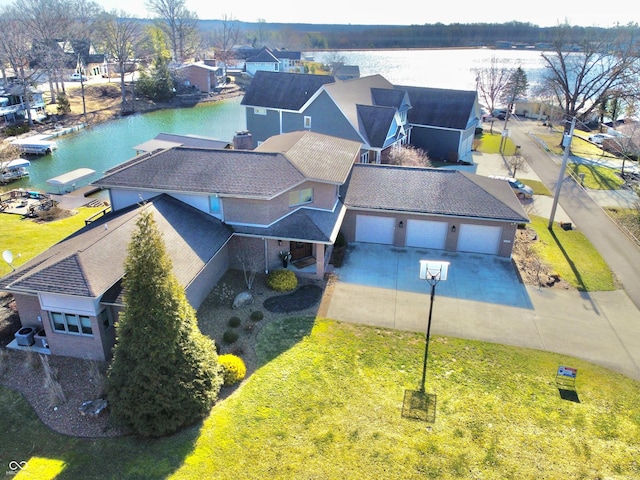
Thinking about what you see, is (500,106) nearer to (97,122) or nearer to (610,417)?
(97,122)

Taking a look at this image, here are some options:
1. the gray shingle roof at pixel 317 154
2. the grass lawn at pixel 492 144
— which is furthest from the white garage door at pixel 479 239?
the grass lawn at pixel 492 144

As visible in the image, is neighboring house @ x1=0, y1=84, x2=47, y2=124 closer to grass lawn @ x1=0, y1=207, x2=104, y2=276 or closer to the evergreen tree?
grass lawn @ x1=0, y1=207, x2=104, y2=276

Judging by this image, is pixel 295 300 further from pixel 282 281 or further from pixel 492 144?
pixel 492 144

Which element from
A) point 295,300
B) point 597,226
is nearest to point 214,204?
point 295,300

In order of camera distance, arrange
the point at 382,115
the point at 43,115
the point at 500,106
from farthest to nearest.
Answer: the point at 500,106
the point at 43,115
the point at 382,115

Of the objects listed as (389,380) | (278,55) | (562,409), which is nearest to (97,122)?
(278,55)

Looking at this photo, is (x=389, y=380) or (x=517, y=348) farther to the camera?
(x=517, y=348)

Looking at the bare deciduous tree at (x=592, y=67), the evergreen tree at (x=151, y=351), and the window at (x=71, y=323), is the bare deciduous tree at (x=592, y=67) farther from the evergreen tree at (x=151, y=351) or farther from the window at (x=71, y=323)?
the window at (x=71, y=323)
